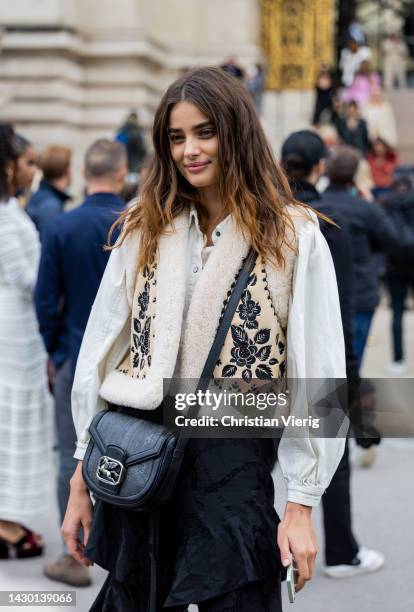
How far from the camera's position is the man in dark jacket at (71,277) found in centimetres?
456

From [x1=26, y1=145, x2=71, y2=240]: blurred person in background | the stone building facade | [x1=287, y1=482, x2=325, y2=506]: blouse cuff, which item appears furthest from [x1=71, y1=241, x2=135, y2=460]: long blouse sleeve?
the stone building facade

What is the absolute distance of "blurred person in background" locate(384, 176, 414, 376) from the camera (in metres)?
9.55

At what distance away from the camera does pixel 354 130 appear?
1716 centimetres

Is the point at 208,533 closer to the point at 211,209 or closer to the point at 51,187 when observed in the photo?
the point at 211,209

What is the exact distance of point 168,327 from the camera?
251 centimetres

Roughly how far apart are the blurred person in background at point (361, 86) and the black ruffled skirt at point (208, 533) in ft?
58.1

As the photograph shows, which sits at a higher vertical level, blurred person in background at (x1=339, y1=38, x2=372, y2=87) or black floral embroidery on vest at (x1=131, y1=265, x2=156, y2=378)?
blurred person in background at (x1=339, y1=38, x2=372, y2=87)

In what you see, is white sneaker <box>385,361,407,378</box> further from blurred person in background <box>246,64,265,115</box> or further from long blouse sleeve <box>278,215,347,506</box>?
blurred person in background <box>246,64,265,115</box>

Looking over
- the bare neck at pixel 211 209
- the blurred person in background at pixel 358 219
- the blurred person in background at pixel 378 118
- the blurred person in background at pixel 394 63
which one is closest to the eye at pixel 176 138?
the bare neck at pixel 211 209

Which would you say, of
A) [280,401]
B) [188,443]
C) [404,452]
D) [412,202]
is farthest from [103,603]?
[412,202]

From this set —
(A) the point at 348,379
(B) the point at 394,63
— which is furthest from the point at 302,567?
(B) the point at 394,63

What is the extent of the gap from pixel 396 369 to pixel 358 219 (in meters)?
3.57

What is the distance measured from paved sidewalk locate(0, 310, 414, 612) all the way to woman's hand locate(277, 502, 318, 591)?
1.40 feet

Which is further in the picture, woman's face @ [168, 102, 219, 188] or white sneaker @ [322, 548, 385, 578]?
white sneaker @ [322, 548, 385, 578]
